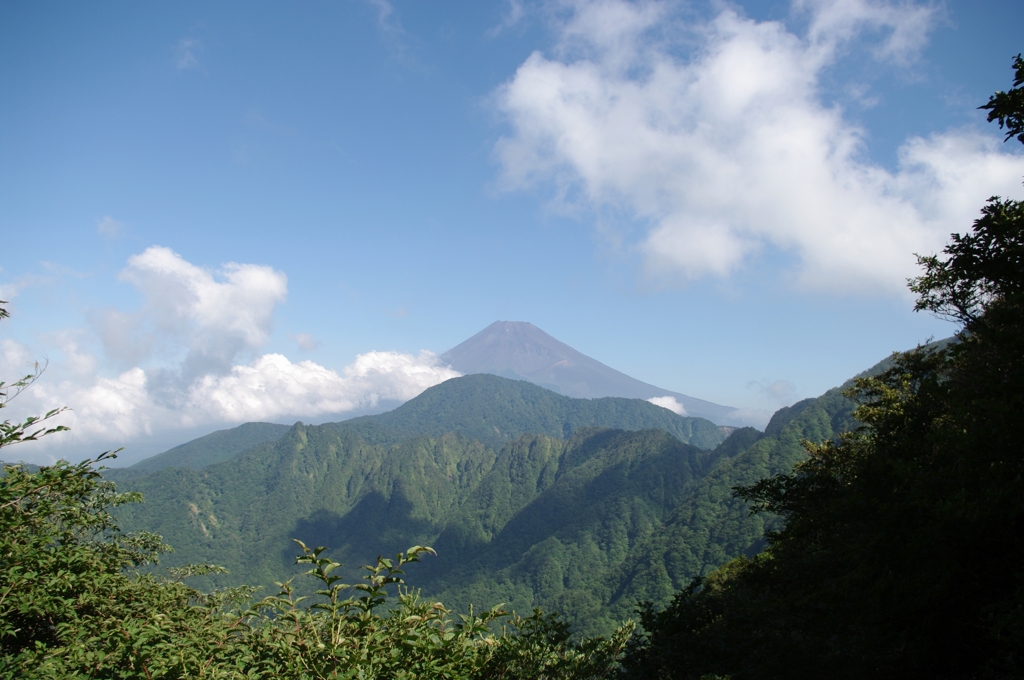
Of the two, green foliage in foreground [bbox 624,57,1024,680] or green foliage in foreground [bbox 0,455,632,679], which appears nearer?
green foliage in foreground [bbox 0,455,632,679]

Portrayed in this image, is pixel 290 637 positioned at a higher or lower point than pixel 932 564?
higher

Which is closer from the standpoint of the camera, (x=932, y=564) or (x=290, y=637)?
(x=290, y=637)

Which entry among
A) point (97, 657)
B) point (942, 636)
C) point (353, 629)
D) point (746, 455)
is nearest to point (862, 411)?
point (942, 636)

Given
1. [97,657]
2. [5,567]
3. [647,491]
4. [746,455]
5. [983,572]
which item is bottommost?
[647,491]

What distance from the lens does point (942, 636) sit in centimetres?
638

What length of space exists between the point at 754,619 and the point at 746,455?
125 metres

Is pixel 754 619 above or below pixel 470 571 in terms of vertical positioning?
above

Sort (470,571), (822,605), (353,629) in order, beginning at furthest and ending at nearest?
(470,571), (822,605), (353,629)

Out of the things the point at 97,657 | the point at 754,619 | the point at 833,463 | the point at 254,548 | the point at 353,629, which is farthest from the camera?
the point at 254,548

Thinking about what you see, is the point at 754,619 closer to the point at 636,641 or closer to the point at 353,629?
the point at 636,641

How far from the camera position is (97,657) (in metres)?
4.40

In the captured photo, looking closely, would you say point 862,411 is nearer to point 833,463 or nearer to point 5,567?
point 833,463

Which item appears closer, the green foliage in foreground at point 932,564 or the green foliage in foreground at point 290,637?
the green foliage in foreground at point 290,637

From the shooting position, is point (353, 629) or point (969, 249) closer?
point (353, 629)
